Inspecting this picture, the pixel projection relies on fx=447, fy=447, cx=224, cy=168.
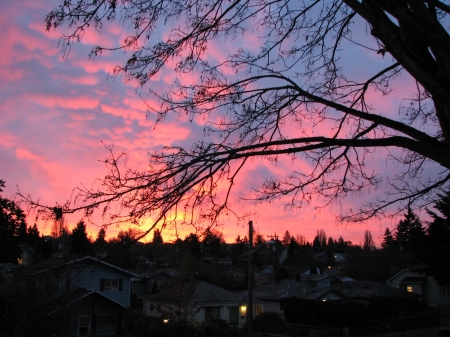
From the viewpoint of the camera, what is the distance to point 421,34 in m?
4.71

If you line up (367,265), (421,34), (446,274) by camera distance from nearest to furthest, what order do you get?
(421,34) → (446,274) → (367,265)

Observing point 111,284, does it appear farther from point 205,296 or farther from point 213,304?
point 213,304

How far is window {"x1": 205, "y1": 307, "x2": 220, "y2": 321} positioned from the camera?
34.5 m

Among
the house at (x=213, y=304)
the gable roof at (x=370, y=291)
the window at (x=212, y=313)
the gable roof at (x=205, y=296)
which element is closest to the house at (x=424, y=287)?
the gable roof at (x=370, y=291)

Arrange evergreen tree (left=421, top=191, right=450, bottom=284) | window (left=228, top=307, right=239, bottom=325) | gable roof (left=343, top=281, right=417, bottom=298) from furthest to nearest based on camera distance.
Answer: gable roof (left=343, top=281, right=417, bottom=298)
window (left=228, top=307, right=239, bottom=325)
evergreen tree (left=421, top=191, right=450, bottom=284)

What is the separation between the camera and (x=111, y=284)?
3356 centimetres

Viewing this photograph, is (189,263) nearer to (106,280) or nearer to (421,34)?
(106,280)

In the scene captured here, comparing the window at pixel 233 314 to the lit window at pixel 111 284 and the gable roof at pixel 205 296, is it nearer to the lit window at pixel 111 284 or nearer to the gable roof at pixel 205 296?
the gable roof at pixel 205 296

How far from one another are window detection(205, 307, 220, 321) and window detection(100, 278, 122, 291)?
6.89m

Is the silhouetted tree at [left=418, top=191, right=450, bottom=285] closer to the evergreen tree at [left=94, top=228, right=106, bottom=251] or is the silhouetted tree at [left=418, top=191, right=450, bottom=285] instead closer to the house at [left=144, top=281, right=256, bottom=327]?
the house at [left=144, top=281, right=256, bottom=327]

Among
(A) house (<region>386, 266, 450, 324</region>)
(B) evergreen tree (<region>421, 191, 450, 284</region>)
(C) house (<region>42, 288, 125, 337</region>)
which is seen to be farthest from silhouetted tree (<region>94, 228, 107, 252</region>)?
(A) house (<region>386, 266, 450, 324</region>)

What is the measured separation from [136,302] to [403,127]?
45.9 metres

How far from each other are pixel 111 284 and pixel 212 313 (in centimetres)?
808

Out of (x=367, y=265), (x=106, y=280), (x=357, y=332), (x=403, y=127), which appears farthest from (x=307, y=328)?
(x=367, y=265)
